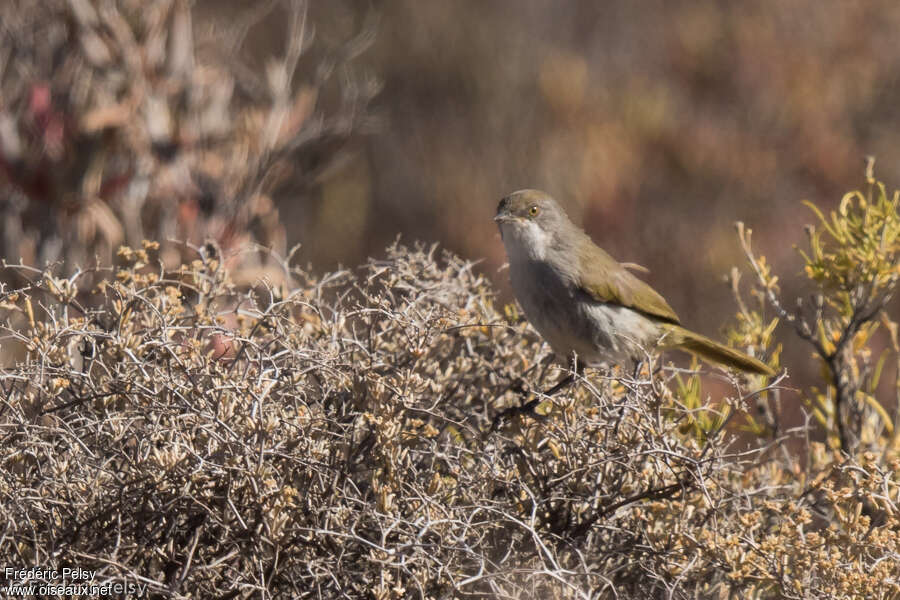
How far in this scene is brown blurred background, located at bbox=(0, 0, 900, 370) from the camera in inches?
206

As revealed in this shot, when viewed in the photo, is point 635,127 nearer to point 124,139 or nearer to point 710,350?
point 124,139

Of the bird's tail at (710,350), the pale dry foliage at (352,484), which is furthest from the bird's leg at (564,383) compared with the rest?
the bird's tail at (710,350)

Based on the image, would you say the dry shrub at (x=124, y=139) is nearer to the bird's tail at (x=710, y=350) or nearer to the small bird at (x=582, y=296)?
the small bird at (x=582, y=296)

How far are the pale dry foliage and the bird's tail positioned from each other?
773mm

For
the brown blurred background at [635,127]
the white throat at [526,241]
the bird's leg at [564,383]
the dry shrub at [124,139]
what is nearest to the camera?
the bird's leg at [564,383]

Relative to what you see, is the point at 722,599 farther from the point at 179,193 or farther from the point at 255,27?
the point at 255,27

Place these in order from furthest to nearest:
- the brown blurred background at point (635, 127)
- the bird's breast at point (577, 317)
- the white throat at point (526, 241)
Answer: the brown blurred background at point (635, 127), the white throat at point (526, 241), the bird's breast at point (577, 317)

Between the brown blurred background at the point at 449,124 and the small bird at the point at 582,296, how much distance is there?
1744 mm

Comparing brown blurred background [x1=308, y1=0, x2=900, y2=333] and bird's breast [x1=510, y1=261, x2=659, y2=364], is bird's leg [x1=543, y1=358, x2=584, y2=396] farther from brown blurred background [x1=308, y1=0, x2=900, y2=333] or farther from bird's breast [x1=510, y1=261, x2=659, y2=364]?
brown blurred background [x1=308, y1=0, x2=900, y2=333]

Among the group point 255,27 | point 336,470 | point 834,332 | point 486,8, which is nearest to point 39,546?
point 336,470

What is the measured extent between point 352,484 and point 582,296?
1464 millimetres

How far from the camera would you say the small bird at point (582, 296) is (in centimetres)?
331

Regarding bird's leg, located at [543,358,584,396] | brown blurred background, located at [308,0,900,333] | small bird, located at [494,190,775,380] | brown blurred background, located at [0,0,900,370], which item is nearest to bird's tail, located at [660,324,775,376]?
small bird, located at [494,190,775,380]

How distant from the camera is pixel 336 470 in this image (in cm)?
216
